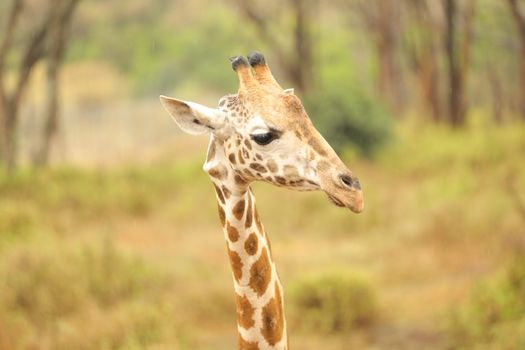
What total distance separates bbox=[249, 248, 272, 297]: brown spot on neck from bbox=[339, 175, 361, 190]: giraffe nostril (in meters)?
0.63

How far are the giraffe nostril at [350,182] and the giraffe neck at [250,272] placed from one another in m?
0.52

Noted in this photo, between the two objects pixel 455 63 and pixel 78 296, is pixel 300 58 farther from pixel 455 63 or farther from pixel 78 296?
pixel 78 296

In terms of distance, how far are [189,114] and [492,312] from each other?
191 inches

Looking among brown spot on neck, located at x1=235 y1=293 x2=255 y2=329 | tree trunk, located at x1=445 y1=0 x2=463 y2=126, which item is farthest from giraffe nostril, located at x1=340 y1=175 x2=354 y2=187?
tree trunk, located at x1=445 y1=0 x2=463 y2=126

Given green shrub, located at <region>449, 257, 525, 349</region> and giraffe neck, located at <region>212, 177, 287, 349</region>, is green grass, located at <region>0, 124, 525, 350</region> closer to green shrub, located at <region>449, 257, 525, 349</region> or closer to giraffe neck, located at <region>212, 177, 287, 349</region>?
green shrub, located at <region>449, 257, 525, 349</region>

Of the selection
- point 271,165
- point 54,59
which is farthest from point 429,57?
point 271,165

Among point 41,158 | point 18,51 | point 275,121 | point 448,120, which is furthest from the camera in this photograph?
point 18,51

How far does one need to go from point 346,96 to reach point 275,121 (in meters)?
11.7

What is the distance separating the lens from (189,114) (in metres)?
3.12

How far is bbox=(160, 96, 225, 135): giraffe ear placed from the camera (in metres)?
3.10

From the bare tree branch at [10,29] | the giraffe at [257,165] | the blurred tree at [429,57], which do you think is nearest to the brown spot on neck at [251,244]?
the giraffe at [257,165]

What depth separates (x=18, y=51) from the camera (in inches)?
1362

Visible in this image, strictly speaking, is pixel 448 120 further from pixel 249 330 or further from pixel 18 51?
pixel 18 51

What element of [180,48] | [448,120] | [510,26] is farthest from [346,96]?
[180,48]
